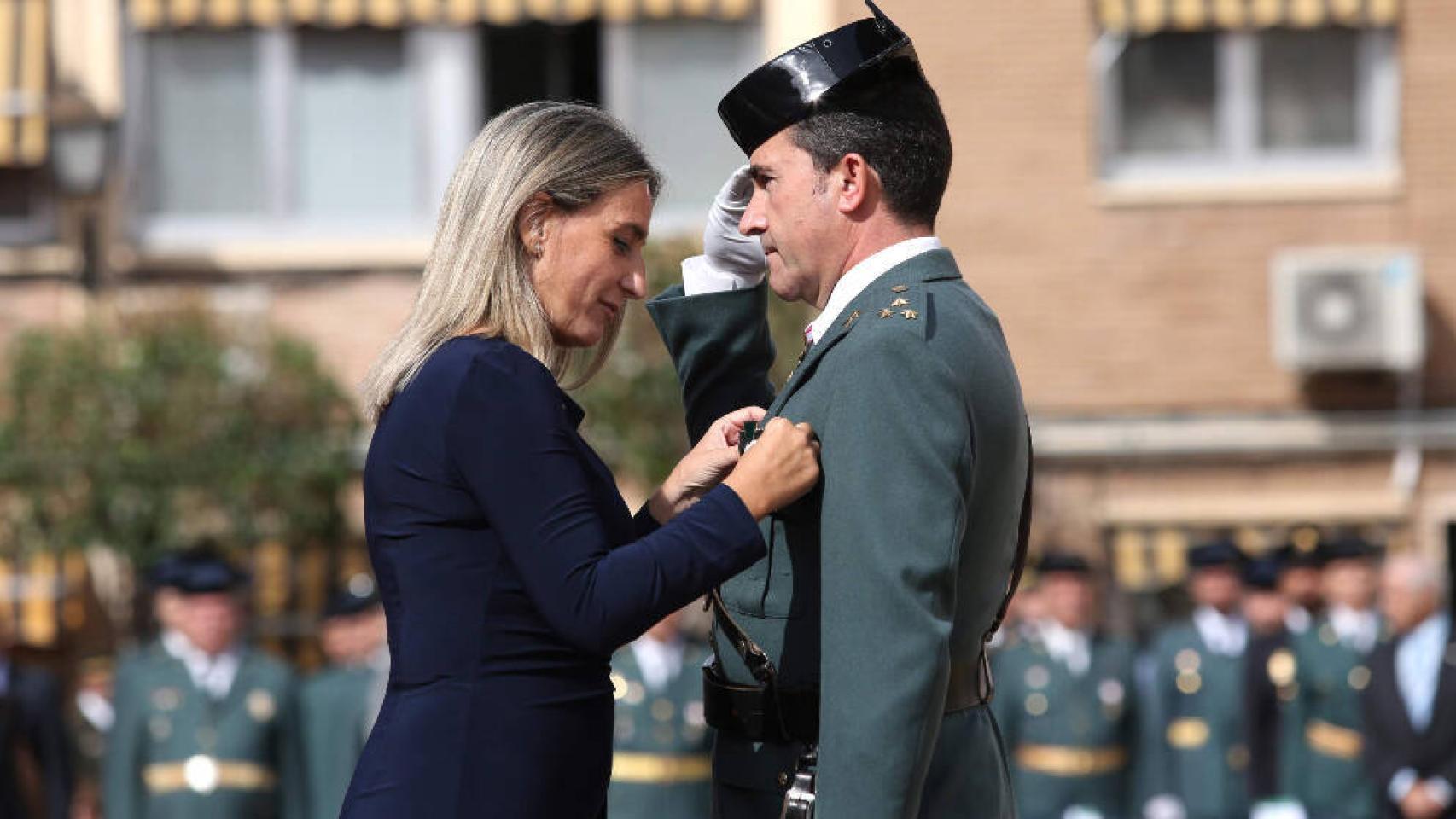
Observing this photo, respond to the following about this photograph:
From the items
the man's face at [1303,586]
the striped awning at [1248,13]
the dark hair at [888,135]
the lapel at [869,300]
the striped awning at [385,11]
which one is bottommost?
the man's face at [1303,586]

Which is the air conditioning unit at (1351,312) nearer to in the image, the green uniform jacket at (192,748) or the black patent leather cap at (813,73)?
the green uniform jacket at (192,748)

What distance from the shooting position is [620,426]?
40.8ft

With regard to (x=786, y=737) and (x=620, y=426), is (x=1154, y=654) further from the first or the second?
(x=786, y=737)

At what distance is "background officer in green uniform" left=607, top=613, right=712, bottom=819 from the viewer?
396 inches

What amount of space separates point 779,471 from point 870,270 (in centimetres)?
39

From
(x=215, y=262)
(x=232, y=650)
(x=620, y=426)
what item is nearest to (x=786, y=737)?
(x=232, y=650)

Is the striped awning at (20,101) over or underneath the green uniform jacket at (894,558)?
over

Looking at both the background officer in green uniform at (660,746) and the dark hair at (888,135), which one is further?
the background officer in green uniform at (660,746)

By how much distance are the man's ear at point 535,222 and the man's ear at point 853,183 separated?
44cm

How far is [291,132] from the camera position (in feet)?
44.7

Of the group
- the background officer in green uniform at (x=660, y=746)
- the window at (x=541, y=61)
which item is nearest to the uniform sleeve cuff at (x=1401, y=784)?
the background officer in green uniform at (x=660, y=746)

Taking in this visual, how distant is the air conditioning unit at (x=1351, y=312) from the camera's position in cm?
1308

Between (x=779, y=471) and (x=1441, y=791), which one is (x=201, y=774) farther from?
(x=779, y=471)

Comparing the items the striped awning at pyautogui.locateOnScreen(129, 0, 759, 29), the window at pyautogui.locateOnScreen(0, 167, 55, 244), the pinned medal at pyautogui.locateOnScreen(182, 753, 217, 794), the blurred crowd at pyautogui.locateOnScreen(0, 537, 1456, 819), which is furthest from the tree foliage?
the pinned medal at pyautogui.locateOnScreen(182, 753, 217, 794)
